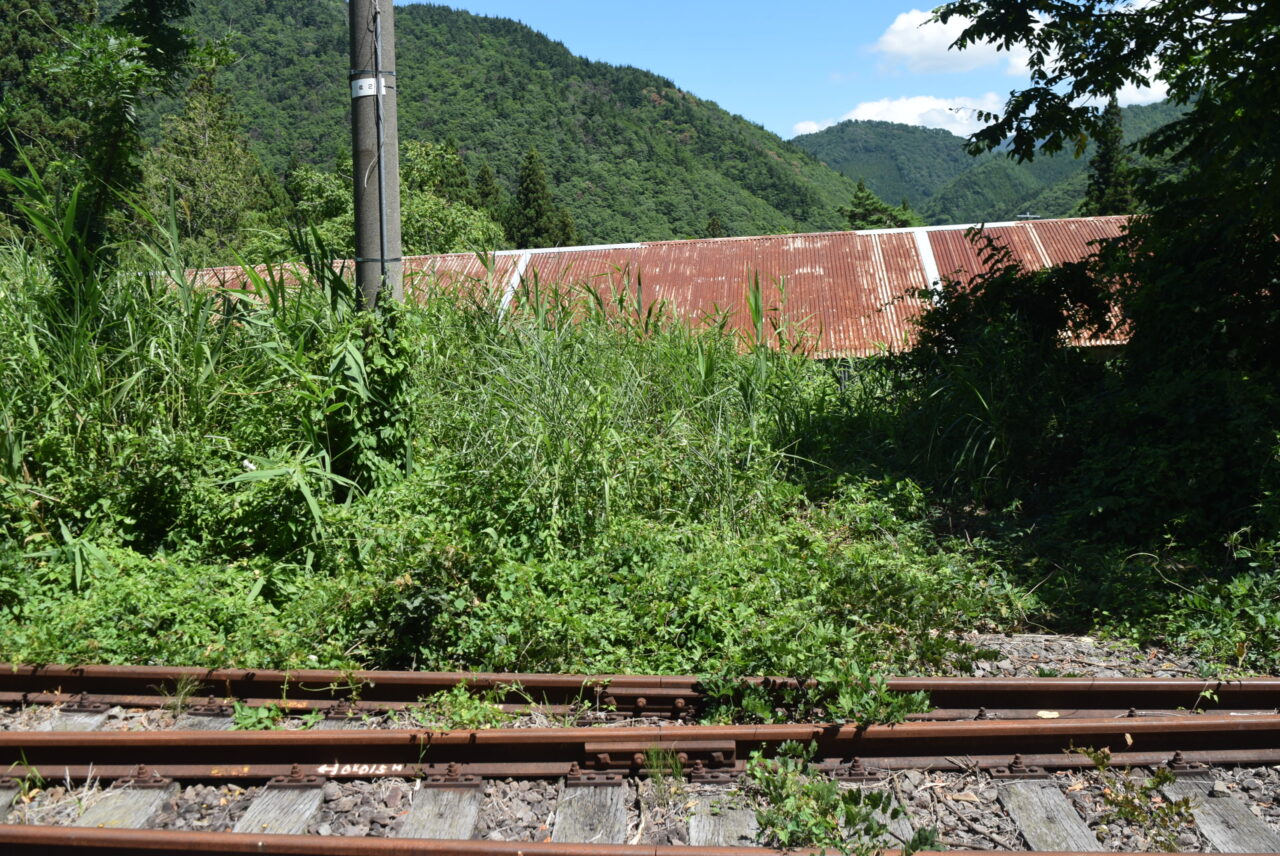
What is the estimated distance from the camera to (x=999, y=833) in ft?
11.5

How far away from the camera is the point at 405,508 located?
20.0ft

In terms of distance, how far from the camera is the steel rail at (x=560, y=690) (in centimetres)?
432

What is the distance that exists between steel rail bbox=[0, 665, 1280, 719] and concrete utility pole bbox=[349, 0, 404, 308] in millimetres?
3023

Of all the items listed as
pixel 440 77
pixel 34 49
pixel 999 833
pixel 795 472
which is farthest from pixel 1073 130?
pixel 440 77

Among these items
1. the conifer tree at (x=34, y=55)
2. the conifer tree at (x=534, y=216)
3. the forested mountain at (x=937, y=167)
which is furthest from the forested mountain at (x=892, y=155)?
the conifer tree at (x=34, y=55)

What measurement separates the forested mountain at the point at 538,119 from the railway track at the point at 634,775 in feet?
204

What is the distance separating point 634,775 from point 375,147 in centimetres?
461

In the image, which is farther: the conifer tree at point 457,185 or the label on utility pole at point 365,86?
the conifer tree at point 457,185

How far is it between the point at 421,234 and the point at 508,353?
69.0 ft

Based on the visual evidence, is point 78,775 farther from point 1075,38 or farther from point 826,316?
point 826,316

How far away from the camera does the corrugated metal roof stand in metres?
16.0

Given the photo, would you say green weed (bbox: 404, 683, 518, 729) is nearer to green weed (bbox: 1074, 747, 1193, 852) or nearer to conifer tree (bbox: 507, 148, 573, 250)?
green weed (bbox: 1074, 747, 1193, 852)

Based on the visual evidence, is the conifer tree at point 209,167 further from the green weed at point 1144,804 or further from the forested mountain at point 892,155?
the forested mountain at point 892,155

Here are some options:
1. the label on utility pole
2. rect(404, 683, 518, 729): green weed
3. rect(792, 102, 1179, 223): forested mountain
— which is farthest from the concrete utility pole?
rect(792, 102, 1179, 223): forested mountain
